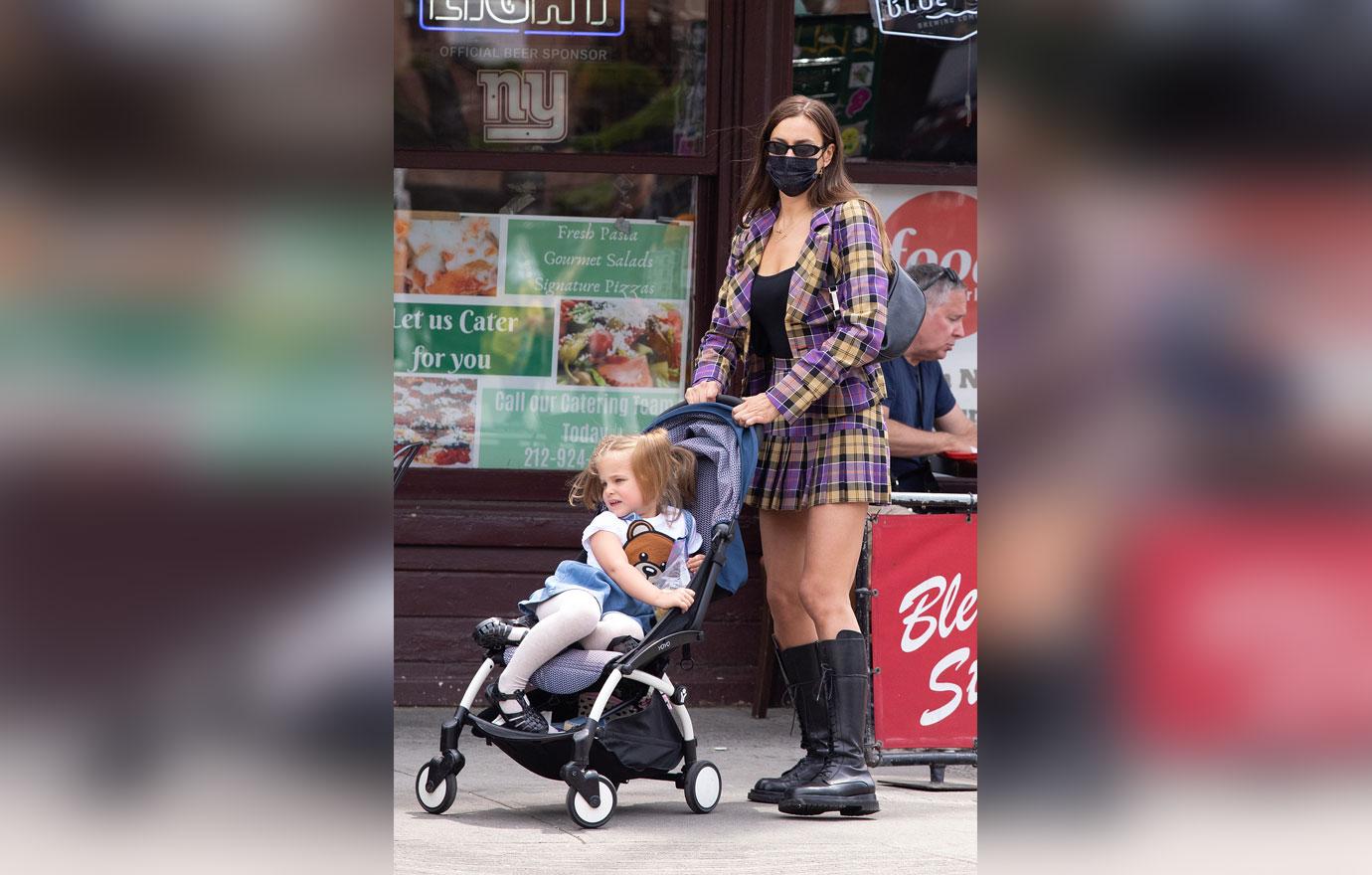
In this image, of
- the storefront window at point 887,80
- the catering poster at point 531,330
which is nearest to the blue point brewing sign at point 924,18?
the storefront window at point 887,80

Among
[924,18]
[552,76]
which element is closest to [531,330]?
[552,76]

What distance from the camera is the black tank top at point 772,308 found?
4742 millimetres

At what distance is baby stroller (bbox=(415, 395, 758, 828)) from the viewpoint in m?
4.50

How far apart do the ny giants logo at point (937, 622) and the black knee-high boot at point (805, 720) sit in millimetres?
621

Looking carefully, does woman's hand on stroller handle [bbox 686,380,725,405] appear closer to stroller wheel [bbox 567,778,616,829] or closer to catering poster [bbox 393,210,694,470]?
stroller wheel [bbox 567,778,616,829]

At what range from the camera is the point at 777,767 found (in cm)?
555

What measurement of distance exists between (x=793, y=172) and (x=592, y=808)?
1.96m

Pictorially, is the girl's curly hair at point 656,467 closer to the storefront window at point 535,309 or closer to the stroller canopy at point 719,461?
the stroller canopy at point 719,461

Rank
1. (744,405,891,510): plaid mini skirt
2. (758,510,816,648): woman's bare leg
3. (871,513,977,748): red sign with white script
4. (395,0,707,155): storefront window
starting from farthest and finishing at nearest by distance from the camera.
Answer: (395,0,707,155): storefront window < (871,513,977,748): red sign with white script < (758,510,816,648): woman's bare leg < (744,405,891,510): plaid mini skirt

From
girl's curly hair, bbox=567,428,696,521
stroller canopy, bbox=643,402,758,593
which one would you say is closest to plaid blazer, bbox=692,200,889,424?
stroller canopy, bbox=643,402,758,593

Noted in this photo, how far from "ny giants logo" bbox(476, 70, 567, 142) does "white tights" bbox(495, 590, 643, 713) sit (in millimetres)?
2661
